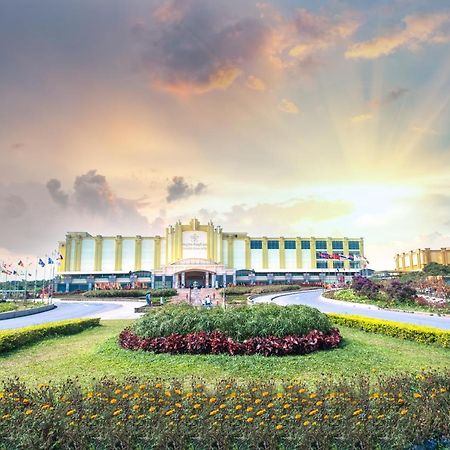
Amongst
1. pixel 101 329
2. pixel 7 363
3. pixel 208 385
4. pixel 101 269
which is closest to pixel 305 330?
pixel 208 385

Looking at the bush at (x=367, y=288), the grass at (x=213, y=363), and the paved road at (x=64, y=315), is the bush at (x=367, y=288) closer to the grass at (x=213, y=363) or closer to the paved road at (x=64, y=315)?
the paved road at (x=64, y=315)

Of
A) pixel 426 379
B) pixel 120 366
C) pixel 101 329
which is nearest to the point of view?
pixel 426 379

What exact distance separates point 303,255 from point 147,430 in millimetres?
73442

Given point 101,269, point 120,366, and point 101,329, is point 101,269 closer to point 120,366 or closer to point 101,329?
point 101,329

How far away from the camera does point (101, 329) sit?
18047mm

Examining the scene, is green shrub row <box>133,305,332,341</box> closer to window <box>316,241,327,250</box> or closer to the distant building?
window <box>316,241,327,250</box>

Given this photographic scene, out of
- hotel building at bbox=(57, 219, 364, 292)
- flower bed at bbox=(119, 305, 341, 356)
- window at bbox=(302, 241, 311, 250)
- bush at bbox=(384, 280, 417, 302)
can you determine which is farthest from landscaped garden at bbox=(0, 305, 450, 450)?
window at bbox=(302, 241, 311, 250)

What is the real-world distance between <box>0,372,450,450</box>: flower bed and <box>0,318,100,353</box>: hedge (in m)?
7.43

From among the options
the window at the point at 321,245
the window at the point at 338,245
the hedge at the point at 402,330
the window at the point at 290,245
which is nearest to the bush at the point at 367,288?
the hedge at the point at 402,330

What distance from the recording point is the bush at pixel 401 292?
1144 inches

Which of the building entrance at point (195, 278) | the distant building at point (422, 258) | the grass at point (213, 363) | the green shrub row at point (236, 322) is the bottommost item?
the grass at point (213, 363)

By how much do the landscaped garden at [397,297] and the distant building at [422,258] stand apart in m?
44.3

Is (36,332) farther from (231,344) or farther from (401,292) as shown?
(401,292)

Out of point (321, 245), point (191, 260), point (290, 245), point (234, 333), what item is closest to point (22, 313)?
point (234, 333)
